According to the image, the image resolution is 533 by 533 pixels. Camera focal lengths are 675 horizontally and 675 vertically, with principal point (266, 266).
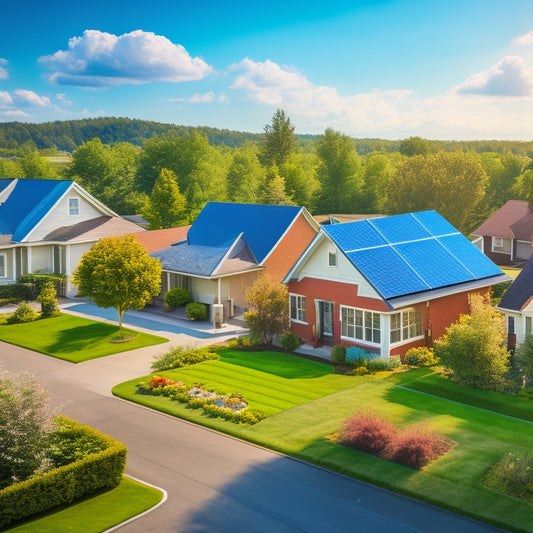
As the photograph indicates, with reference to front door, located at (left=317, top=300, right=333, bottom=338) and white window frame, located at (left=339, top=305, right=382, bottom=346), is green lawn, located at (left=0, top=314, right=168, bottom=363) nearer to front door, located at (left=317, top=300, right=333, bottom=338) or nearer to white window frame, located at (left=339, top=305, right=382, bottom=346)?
front door, located at (left=317, top=300, right=333, bottom=338)

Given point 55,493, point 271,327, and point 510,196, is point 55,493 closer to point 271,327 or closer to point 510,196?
point 271,327

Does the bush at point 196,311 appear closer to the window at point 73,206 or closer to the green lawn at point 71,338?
the green lawn at point 71,338

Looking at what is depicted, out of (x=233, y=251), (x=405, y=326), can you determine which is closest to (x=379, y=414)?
(x=405, y=326)

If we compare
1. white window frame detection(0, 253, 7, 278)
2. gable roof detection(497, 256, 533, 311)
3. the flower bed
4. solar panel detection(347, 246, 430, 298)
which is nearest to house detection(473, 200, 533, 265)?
gable roof detection(497, 256, 533, 311)

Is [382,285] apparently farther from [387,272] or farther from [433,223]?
[433,223]

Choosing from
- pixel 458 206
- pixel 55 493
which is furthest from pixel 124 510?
pixel 458 206
